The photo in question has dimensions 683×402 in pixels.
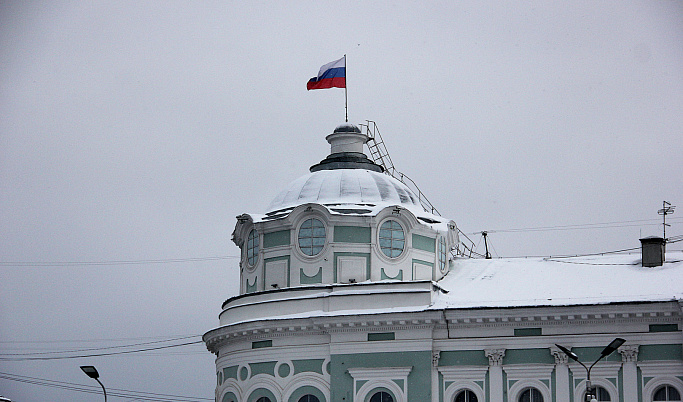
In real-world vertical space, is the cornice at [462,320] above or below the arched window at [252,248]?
below

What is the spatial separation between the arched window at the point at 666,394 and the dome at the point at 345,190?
1437 centimetres

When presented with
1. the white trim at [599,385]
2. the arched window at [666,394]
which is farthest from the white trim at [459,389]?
the arched window at [666,394]

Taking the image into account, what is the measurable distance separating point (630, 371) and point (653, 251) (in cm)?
630

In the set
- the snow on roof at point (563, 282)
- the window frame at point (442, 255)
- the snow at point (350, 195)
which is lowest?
the snow on roof at point (563, 282)

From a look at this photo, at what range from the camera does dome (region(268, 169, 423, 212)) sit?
2175 inches

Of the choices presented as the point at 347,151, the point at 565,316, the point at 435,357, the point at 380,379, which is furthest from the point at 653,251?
the point at 347,151

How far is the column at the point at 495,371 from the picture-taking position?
49.1 meters

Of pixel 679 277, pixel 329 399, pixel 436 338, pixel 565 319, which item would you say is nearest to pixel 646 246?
pixel 679 277

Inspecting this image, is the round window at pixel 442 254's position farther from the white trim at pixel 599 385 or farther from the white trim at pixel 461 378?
the white trim at pixel 599 385

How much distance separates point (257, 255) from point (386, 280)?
604cm

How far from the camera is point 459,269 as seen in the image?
57.0 metres

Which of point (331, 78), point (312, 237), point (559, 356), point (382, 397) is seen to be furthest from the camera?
point (331, 78)

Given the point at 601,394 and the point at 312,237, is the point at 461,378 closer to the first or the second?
the point at 601,394

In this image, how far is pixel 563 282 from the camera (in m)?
51.5
